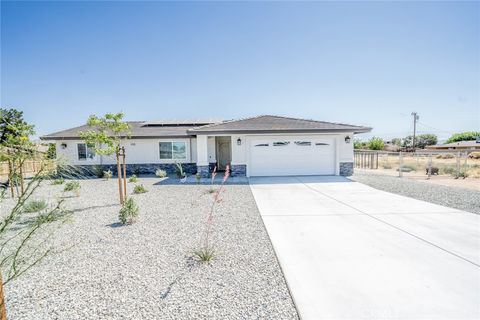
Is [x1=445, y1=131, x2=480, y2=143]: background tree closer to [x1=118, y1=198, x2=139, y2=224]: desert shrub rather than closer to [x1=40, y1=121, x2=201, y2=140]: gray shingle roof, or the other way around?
[x1=40, y1=121, x2=201, y2=140]: gray shingle roof

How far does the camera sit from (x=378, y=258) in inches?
154

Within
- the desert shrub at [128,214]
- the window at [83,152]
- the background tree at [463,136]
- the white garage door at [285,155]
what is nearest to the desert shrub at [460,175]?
the white garage door at [285,155]

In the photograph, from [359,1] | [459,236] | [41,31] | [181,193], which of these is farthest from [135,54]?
[459,236]

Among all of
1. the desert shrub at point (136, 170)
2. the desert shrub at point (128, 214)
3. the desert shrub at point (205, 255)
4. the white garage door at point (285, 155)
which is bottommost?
the desert shrub at point (205, 255)

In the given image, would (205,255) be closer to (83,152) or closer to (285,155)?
(285,155)

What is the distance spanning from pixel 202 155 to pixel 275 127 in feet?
16.0

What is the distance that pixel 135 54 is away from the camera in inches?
523

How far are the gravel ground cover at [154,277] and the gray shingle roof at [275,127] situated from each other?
797cm

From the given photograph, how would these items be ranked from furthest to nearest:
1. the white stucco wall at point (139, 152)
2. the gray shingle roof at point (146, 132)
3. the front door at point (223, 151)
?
the front door at point (223, 151) < the white stucco wall at point (139, 152) < the gray shingle roof at point (146, 132)

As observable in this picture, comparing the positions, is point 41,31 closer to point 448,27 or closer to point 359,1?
point 359,1

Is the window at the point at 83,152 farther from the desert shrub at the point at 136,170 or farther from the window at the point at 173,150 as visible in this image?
the window at the point at 173,150

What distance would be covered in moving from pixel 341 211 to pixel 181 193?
643 cm

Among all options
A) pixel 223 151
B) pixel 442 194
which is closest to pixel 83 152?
pixel 223 151

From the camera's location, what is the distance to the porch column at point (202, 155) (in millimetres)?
13688
